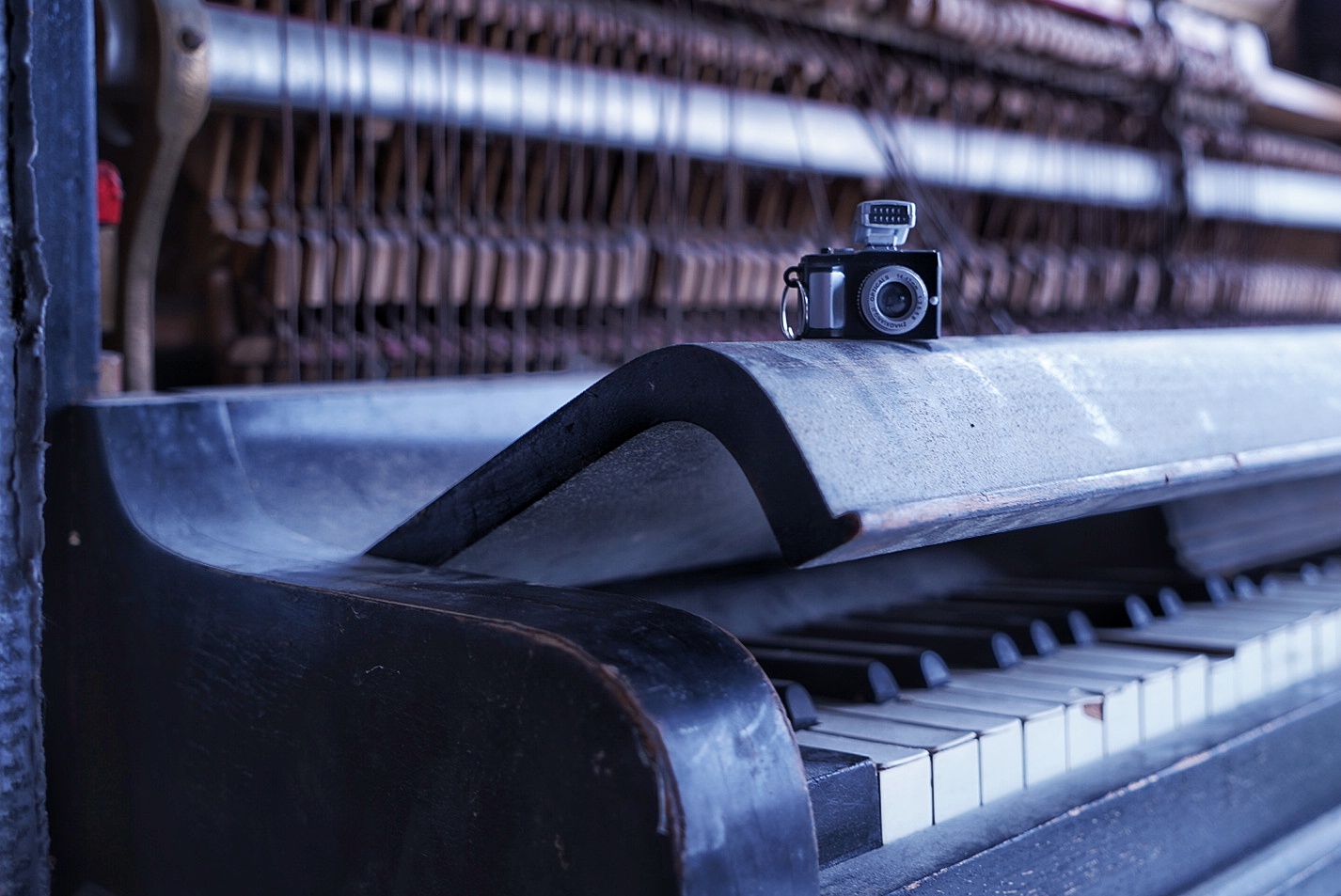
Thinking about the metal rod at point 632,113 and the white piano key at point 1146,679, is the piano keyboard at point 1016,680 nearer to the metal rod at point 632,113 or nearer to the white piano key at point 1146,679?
the white piano key at point 1146,679

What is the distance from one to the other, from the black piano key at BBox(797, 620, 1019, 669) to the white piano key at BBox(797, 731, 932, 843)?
386mm

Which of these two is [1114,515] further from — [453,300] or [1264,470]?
[453,300]

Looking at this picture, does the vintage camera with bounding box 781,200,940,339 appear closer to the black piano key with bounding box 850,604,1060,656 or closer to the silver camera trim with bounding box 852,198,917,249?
the silver camera trim with bounding box 852,198,917,249

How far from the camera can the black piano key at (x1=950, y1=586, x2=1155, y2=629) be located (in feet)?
6.02

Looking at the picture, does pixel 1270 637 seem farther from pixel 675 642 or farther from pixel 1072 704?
pixel 675 642

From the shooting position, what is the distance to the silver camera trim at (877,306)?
120cm

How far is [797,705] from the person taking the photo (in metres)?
1.30

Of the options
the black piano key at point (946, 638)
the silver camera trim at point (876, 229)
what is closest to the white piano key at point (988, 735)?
the black piano key at point (946, 638)

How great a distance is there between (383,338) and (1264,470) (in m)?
1.16

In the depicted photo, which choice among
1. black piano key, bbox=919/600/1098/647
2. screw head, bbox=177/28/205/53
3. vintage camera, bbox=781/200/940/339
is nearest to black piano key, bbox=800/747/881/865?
vintage camera, bbox=781/200/940/339

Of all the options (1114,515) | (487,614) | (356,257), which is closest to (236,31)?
(356,257)

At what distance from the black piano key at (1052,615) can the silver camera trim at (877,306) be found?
63 centimetres

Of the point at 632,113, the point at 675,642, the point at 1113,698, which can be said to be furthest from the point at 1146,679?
the point at 632,113

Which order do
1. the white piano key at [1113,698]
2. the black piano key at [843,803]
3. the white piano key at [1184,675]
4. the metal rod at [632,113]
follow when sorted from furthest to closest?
the metal rod at [632,113], the white piano key at [1184,675], the white piano key at [1113,698], the black piano key at [843,803]
